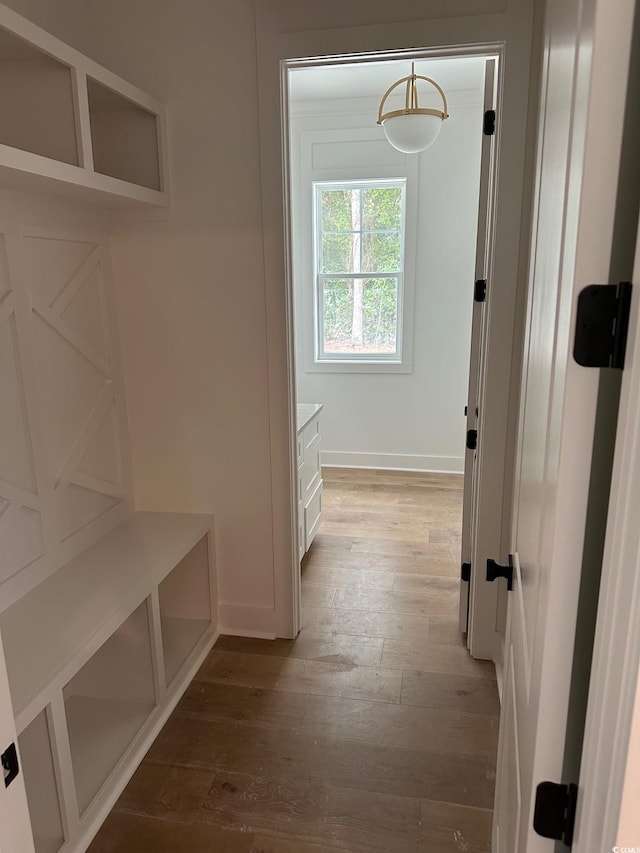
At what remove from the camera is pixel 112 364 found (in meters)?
2.44

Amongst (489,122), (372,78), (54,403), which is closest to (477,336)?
(489,122)

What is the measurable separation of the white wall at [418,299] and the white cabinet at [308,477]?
1.54m

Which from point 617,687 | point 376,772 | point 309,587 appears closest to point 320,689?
point 376,772

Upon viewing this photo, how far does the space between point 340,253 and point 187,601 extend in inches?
129

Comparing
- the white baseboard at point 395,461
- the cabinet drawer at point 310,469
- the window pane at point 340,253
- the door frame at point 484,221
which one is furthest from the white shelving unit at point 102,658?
the window pane at point 340,253

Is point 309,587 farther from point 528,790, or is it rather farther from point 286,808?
point 528,790

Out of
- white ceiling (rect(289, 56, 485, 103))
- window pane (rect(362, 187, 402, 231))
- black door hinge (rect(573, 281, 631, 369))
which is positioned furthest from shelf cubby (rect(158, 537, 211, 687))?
window pane (rect(362, 187, 402, 231))

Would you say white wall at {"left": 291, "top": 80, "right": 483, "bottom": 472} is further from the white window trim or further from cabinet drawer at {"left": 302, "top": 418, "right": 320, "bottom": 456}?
cabinet drawer at {"left": 302, "top": 418, "right": 320, "bottom": 456}

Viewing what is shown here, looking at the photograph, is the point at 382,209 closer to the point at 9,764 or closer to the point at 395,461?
the point at 395,461

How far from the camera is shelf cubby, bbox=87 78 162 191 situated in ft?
7.39

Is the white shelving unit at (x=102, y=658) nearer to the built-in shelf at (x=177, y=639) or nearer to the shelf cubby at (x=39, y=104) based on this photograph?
the built-in shelf at (x=177, y=639)

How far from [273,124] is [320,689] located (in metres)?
2.18

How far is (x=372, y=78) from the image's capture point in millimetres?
3971

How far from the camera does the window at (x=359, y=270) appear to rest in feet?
15.5
